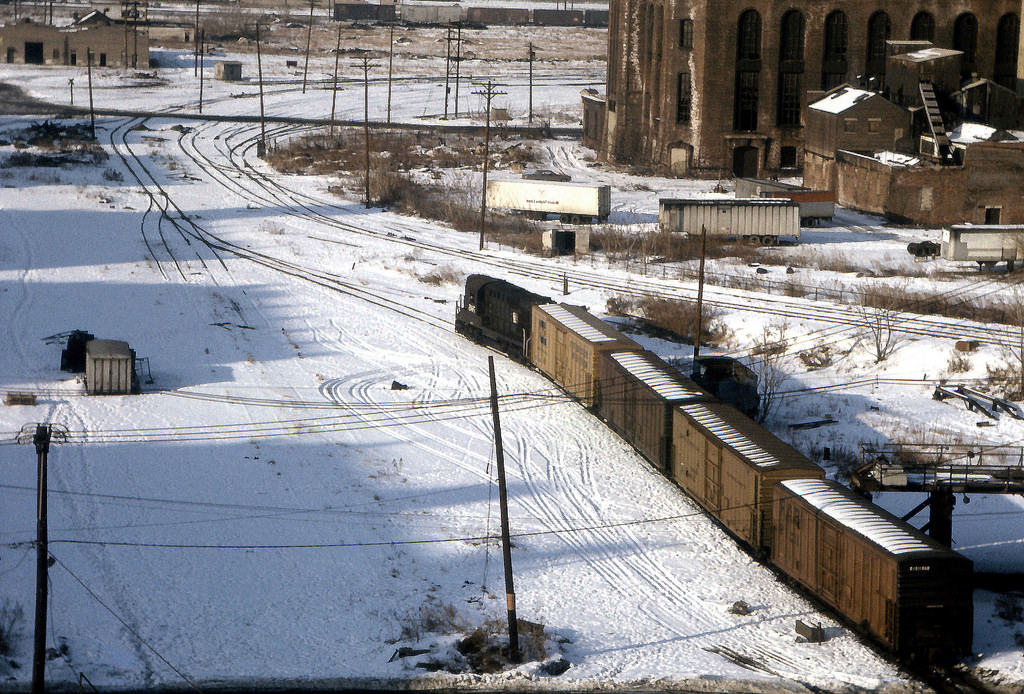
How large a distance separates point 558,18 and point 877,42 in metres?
103

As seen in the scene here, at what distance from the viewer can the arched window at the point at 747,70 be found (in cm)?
8144

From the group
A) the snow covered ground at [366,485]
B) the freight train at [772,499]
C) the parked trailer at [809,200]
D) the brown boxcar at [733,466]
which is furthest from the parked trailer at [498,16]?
the brown boxcar at [733,466]

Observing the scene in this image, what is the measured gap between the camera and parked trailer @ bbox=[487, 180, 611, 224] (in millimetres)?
66062

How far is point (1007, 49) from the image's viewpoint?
3164 inches

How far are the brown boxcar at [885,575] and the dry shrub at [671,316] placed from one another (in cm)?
2052

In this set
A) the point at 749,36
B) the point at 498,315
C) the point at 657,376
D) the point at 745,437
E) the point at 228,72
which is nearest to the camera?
the point at 745,437

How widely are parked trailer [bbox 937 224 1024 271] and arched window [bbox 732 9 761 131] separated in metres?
28.4

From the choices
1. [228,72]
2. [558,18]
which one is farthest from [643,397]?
[558,18]

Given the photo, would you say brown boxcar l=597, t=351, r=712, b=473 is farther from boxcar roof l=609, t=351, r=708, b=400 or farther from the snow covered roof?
the snow covered roof

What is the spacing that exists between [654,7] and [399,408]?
54045 mm

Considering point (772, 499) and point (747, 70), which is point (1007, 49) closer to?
point (747, 70)

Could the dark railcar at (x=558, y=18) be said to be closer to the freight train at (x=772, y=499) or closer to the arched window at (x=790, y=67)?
the arched window at (x=790, y=67)

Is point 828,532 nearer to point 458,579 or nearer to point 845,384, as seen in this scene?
point 458,579

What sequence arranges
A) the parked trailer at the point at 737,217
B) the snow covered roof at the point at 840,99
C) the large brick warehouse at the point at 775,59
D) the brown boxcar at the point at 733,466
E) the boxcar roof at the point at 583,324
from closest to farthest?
the brown boxcar at the point at 733,466
the boxcar roof at the point at 583,324
the parked trailer at the point at 737,217
the snow covered roof at the point at 840,99
the large brick warehouse at the point at 775,59
